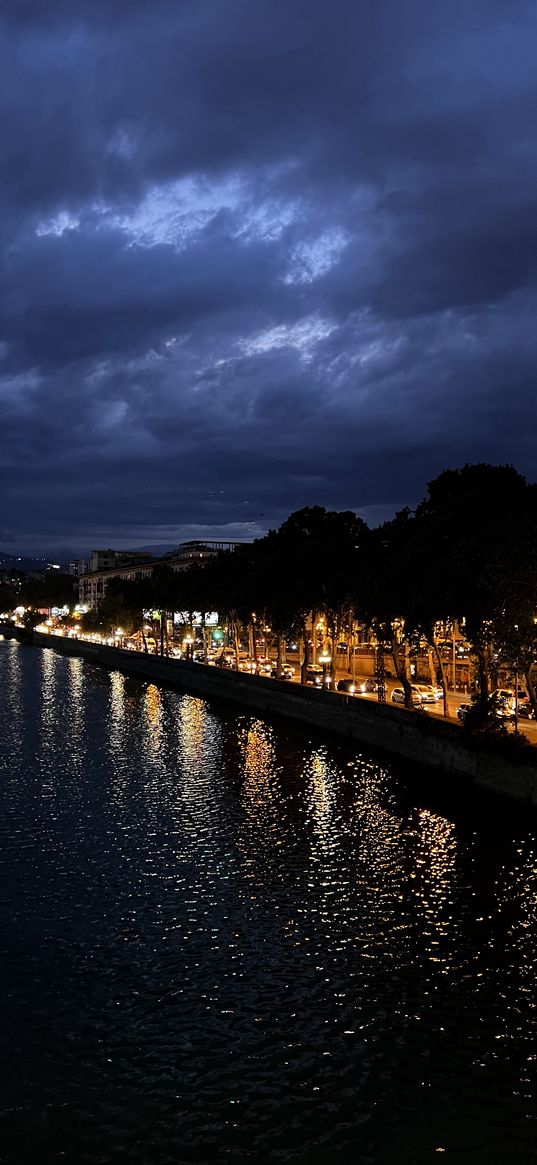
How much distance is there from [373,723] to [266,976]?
1293 inches

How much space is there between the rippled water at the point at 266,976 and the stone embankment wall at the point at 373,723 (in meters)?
2.16

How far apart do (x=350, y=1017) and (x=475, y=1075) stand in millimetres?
3166

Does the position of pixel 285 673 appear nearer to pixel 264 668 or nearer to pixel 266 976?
pixel 264 668

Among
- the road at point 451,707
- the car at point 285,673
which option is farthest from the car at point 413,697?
the car at point 285,673

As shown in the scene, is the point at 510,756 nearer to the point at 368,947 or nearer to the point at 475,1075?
the point at 368,947

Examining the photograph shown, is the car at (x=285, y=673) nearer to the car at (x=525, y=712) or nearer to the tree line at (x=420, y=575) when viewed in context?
the tree line at (x=420, y=575)

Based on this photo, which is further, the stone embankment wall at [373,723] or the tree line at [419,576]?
the tree line at [419,576]

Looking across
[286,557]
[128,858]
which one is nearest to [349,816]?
[128,858]

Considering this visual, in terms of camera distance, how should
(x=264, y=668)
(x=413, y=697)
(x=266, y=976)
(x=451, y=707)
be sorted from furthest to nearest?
(x=264, y=668) → (x=413, y=697) → (x=451, y=707) → (x=266, y=976)

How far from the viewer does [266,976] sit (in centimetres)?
2105

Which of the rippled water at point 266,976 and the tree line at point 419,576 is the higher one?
the tree line at point 419,576

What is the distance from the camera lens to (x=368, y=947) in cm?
2269

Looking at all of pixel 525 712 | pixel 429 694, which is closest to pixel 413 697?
pixel 429 694

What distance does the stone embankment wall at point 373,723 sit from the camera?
38.8m
